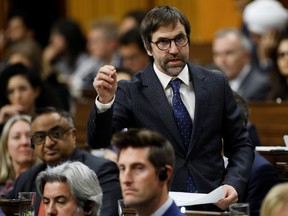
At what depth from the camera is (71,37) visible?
11016mm

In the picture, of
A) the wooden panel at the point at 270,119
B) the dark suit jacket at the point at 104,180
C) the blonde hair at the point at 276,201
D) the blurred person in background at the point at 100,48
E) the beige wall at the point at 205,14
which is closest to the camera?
the blonde hair at the point at 276,201

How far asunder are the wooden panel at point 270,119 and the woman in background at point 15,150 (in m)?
1.62

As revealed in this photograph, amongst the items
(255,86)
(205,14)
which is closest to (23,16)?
(205,14)

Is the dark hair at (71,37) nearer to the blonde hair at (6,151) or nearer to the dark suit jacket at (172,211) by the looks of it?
the blonde hair at (6,151)

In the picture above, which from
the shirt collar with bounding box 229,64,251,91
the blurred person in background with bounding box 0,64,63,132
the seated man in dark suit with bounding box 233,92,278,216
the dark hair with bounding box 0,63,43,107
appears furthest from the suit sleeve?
the shirt collar with bounding box 229,64,251,91

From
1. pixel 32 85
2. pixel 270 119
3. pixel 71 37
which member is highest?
pixel 71 37

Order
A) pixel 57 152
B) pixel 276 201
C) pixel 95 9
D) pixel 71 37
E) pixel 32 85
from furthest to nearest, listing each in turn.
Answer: pixel 95 9 < pixel 71 37 < pixel 32 85 < pixel 57 152 < pixel 276 201

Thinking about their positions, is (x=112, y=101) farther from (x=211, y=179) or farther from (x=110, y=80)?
(x=211, y=179)

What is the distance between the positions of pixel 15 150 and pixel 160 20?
228 cm

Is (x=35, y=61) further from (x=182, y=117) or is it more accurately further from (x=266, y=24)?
(x=182, y=117)

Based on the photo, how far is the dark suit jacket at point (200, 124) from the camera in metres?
4.99

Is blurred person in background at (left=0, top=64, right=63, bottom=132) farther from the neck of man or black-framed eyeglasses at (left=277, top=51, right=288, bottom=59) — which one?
the neck of man

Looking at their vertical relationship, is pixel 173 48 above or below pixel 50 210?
above

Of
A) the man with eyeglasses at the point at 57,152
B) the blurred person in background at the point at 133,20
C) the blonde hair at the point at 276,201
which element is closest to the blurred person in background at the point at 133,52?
the blurred person in background at the point at 133,20
